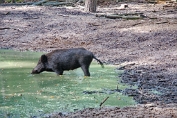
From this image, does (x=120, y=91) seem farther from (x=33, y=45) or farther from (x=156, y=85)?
(x=33, y=45)

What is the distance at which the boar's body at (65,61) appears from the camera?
11711 millimetres

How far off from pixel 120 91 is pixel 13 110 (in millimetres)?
2481

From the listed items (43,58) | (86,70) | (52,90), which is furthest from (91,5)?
(52,90)

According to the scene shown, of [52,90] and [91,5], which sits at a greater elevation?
[91,5]


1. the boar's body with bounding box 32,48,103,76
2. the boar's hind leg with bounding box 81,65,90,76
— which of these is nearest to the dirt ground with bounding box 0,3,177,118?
the boar's hind leg with bounding box 81,65,90,76

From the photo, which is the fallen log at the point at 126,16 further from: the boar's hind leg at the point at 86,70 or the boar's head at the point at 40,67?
the boar's hind leg at the point at 86,70

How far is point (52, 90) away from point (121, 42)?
7.42 meters

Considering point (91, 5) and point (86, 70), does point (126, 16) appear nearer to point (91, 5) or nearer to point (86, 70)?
point (91, 5)

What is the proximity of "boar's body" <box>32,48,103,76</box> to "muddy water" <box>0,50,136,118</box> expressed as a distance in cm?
19

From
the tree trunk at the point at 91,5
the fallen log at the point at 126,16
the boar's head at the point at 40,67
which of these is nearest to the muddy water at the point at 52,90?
the boar's head at the point at 40,67

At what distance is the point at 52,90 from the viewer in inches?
388

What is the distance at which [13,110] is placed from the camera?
807 centimetres

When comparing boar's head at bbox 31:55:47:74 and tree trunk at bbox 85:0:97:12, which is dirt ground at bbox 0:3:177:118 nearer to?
tree trunk at bbox 85:0:97:12

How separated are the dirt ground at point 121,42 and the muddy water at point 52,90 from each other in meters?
0.42
